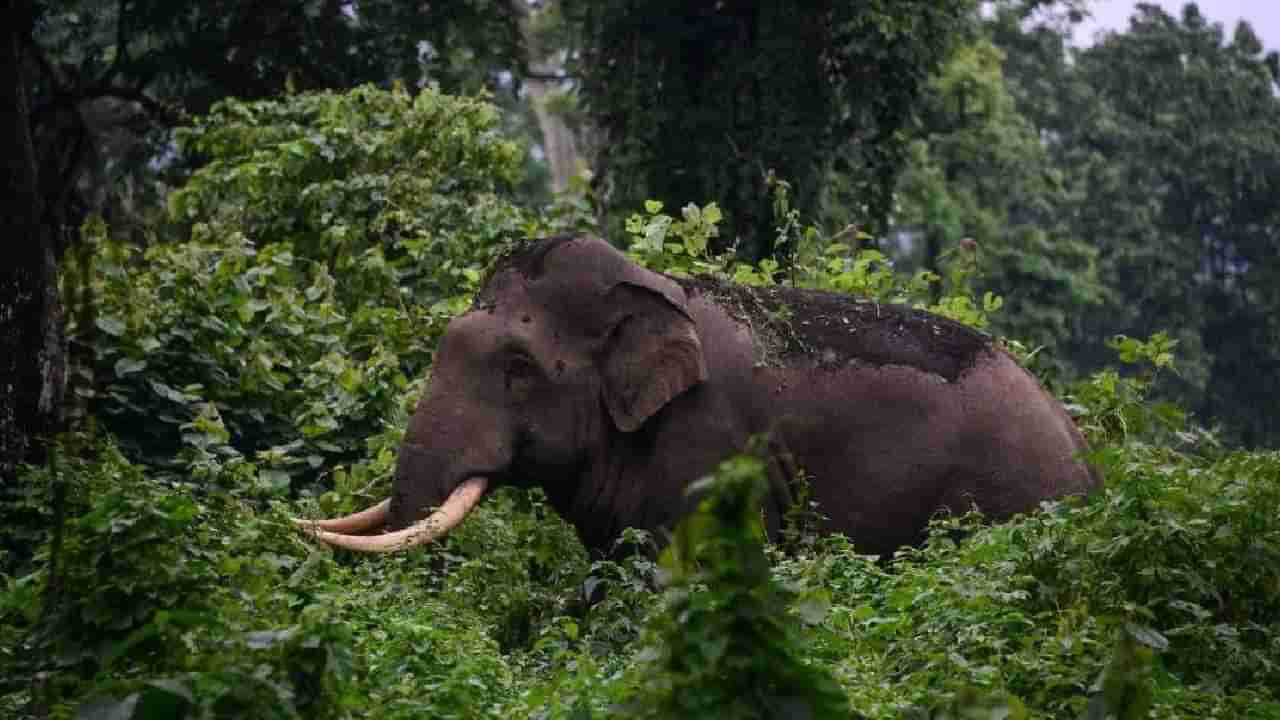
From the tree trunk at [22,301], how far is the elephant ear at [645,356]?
241 cm

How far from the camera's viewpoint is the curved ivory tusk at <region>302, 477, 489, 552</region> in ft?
28.6

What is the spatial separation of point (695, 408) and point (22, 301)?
2979mm

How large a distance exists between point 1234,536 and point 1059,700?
1.28 meters

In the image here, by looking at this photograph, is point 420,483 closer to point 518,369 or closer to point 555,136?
point 518,369

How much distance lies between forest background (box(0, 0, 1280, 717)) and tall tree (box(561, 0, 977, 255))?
0.04 metres

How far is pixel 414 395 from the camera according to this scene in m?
11.0

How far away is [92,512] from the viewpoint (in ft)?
21.4

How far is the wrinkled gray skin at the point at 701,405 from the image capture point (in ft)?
30.6

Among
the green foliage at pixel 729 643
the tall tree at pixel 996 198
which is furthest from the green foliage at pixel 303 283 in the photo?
the tall tree at pixel 996 198

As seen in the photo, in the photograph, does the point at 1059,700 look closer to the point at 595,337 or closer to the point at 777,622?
the point at 777,622

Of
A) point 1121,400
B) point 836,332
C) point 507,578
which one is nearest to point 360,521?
point 507,578

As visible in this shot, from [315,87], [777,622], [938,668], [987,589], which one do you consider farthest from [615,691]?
[315,87]

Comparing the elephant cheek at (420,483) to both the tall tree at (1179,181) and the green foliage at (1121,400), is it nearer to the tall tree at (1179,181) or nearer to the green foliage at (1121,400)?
the green foliage at (1121,400)

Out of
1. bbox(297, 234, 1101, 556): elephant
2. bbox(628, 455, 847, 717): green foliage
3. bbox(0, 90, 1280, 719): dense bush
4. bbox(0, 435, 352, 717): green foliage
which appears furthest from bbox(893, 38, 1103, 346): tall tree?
bbox(628, 455, 847, 717): green foliage
